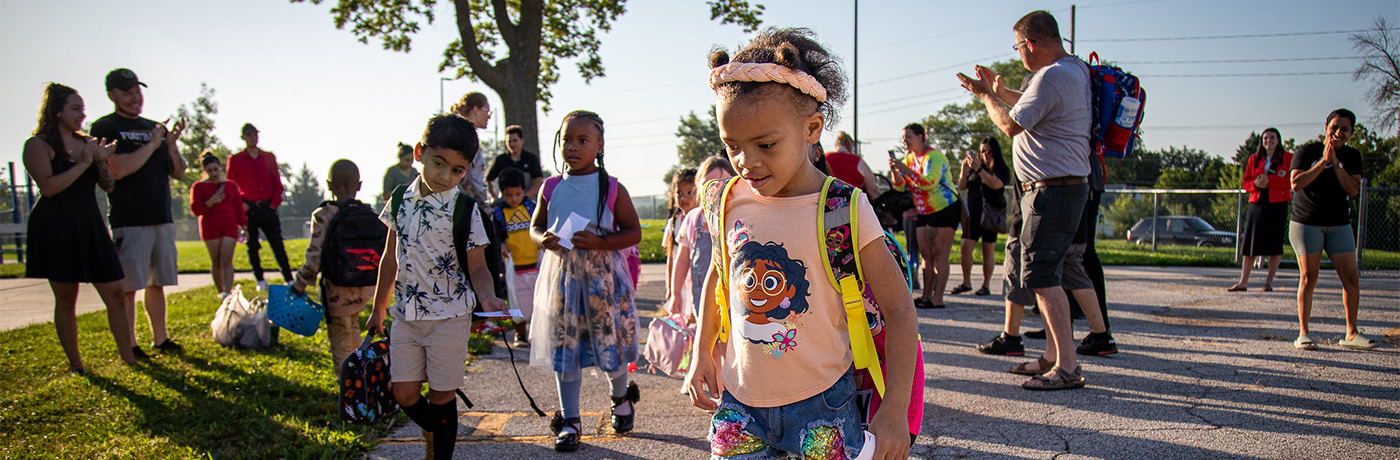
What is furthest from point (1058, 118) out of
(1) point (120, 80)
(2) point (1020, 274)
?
(1) point (120, 80)

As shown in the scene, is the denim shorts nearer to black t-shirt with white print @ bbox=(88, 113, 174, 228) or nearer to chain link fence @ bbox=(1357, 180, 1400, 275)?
black t-shirt with white print @ bbox=(88, 113, 174, 228)

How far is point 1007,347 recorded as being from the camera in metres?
5.40

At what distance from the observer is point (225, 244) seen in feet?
28.1

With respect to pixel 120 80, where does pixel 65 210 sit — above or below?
below

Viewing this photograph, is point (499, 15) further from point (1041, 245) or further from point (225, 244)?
point (1041, 245)

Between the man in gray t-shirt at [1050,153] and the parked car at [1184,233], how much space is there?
13848mm

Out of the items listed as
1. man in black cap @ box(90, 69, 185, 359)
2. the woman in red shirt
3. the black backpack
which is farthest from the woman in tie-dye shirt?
the woman in red shirt

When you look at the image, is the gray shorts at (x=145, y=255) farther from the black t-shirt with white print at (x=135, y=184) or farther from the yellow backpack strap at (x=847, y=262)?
the yellow backpack strap at (x=847, y=262)

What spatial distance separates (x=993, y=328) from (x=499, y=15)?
37.4 ft

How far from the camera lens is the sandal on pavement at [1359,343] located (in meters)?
5.37

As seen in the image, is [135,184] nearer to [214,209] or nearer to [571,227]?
[214,209]

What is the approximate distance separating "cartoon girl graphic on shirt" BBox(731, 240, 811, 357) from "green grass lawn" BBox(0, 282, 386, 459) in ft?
8.43

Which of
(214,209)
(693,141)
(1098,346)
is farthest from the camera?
(693,141)

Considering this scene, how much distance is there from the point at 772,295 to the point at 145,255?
18.5 feet
